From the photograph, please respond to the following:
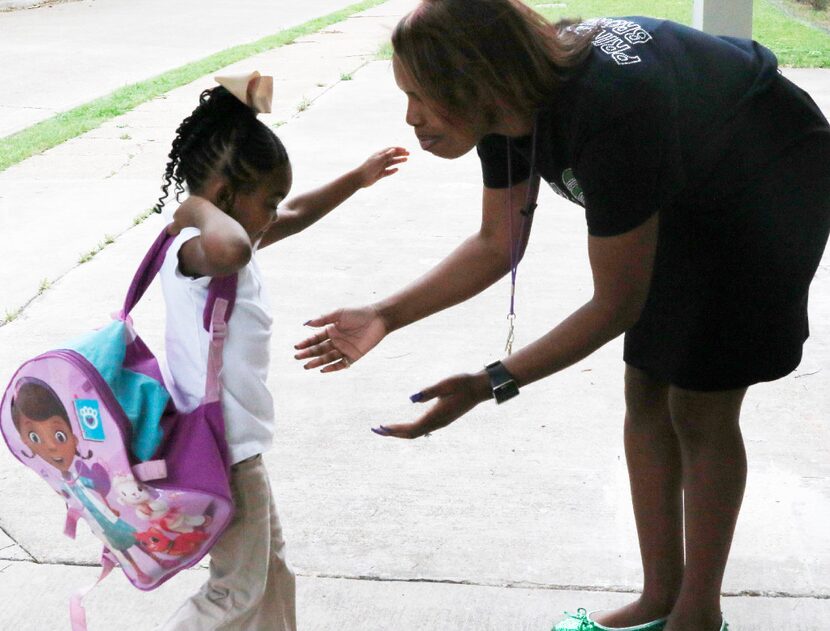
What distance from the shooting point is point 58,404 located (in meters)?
2.22

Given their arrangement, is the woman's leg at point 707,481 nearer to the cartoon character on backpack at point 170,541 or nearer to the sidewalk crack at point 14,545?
the cartoon character on backpack at point 170,541

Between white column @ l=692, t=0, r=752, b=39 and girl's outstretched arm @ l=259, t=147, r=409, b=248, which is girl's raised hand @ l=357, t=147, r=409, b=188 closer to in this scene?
girl's outstretched arm @ l=259, t=147, r=409, b=248

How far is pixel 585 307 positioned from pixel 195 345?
2.53 ft

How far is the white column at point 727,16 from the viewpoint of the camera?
6.93 m

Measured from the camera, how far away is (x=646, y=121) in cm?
208

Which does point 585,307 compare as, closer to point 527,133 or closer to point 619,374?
point 527,133

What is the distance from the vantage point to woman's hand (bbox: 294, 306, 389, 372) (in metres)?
2.47

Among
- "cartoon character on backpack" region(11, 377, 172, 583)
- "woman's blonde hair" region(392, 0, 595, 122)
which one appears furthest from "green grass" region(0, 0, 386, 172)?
"woman's blonde hair" region(392, 0, 595, 122)

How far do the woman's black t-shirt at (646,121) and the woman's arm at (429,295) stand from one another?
0.30 metres

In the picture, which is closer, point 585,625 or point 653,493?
point 653,493

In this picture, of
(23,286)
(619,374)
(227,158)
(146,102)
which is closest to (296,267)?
(23,286)

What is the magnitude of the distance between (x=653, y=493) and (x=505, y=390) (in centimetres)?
64

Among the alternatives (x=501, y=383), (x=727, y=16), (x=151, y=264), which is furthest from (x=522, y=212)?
(x=727, y=16)

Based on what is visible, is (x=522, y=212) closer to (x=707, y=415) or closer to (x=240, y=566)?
(x=707, y=415)
